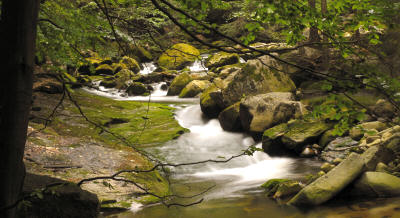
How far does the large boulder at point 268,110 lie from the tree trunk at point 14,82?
970 cm

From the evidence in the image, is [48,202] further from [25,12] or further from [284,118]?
[284,118]

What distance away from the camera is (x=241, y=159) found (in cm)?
1017

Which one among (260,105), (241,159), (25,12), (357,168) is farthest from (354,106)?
(260,105)

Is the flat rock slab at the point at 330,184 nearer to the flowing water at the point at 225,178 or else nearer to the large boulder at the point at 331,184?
the large boulder at the point at 331,184

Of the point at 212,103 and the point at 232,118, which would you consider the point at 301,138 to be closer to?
the point at 232,118

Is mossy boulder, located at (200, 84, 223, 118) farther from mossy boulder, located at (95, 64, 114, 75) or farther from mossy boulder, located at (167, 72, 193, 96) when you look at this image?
mossy boulder, located at (95, 64, 114, 75)

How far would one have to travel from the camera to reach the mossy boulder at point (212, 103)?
1320cm

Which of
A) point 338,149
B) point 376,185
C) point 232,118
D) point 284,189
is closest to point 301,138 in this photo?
point 338,149

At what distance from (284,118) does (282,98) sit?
2.51 feet

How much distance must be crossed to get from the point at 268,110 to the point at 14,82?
32.3 ft

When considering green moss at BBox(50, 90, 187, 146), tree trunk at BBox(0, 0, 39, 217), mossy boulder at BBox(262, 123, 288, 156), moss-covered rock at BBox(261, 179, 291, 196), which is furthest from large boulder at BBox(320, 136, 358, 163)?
tree trunk at BBox(0, 0, 39, 217)

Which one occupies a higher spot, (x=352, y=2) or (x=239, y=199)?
(x=352, y=2)

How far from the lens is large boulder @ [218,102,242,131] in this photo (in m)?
12.1

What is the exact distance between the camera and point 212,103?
13.4m
